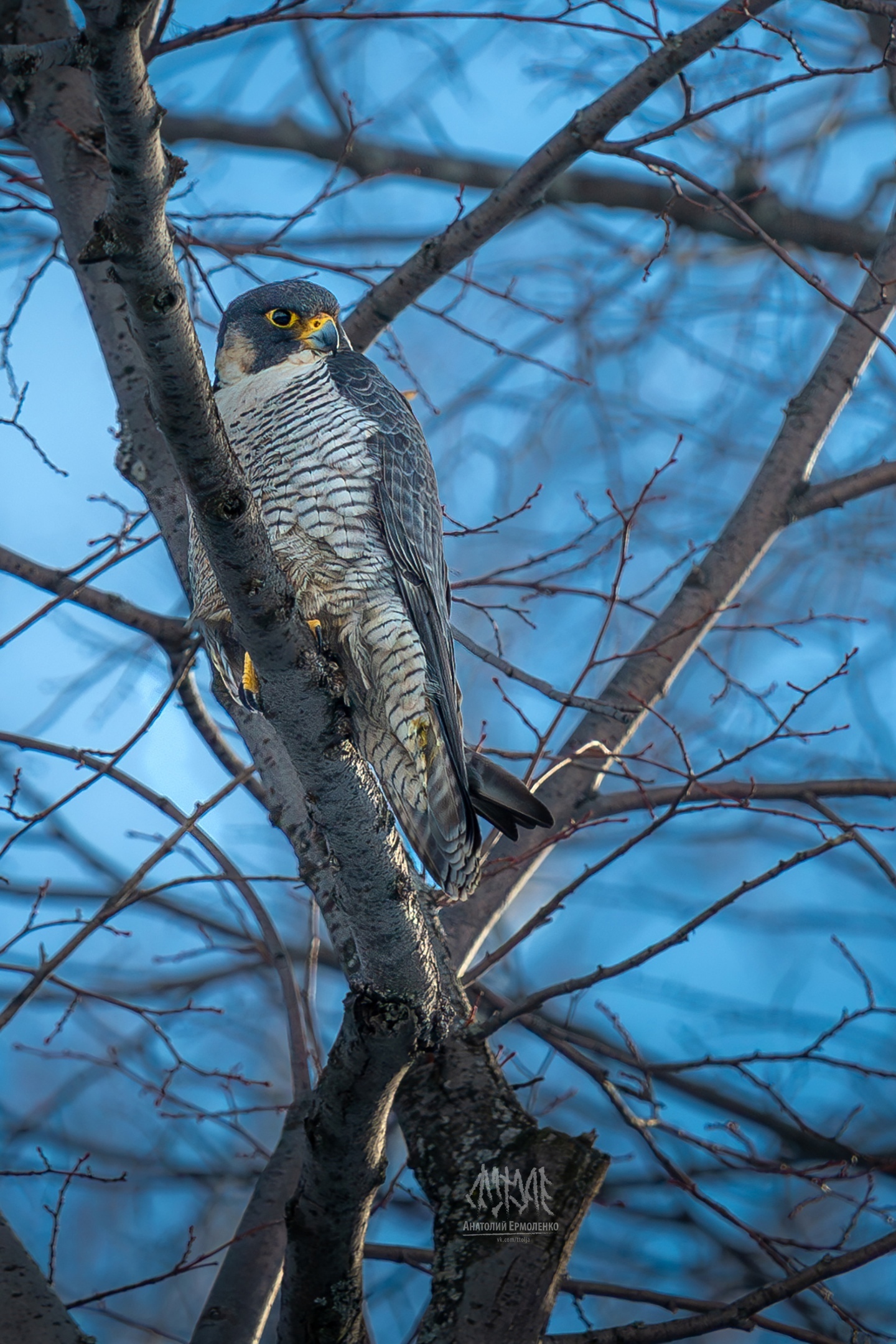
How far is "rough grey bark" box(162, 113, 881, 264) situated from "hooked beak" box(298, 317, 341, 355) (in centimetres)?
331

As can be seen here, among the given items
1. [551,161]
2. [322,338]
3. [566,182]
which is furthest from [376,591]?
[566,182]

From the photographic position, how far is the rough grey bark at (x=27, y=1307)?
225 centimetres

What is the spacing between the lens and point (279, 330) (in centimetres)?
363

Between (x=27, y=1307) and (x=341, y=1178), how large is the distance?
70 cm

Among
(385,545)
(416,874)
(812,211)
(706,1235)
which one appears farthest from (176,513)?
(812,211)

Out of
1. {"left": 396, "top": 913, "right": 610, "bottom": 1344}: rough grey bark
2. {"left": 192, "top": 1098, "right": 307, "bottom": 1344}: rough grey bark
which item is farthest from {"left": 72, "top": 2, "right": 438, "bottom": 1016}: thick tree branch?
{"left": 192, "top": 1098, "right": 307, "bottom": 1344}: rough grey bark

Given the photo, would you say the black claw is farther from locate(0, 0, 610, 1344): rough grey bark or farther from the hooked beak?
the hooked beak

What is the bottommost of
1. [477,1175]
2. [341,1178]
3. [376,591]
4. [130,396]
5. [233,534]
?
[341,1178]

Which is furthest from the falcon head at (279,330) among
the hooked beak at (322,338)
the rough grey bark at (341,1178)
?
the rough grey bark at (341,1178)

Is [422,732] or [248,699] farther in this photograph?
[248,699]

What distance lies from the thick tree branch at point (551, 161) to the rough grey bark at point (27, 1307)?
9.70ft

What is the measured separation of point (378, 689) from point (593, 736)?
4.20 ft

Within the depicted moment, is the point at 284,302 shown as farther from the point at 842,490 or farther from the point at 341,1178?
the point at 341,1178

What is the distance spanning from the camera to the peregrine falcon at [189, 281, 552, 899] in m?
2.92
